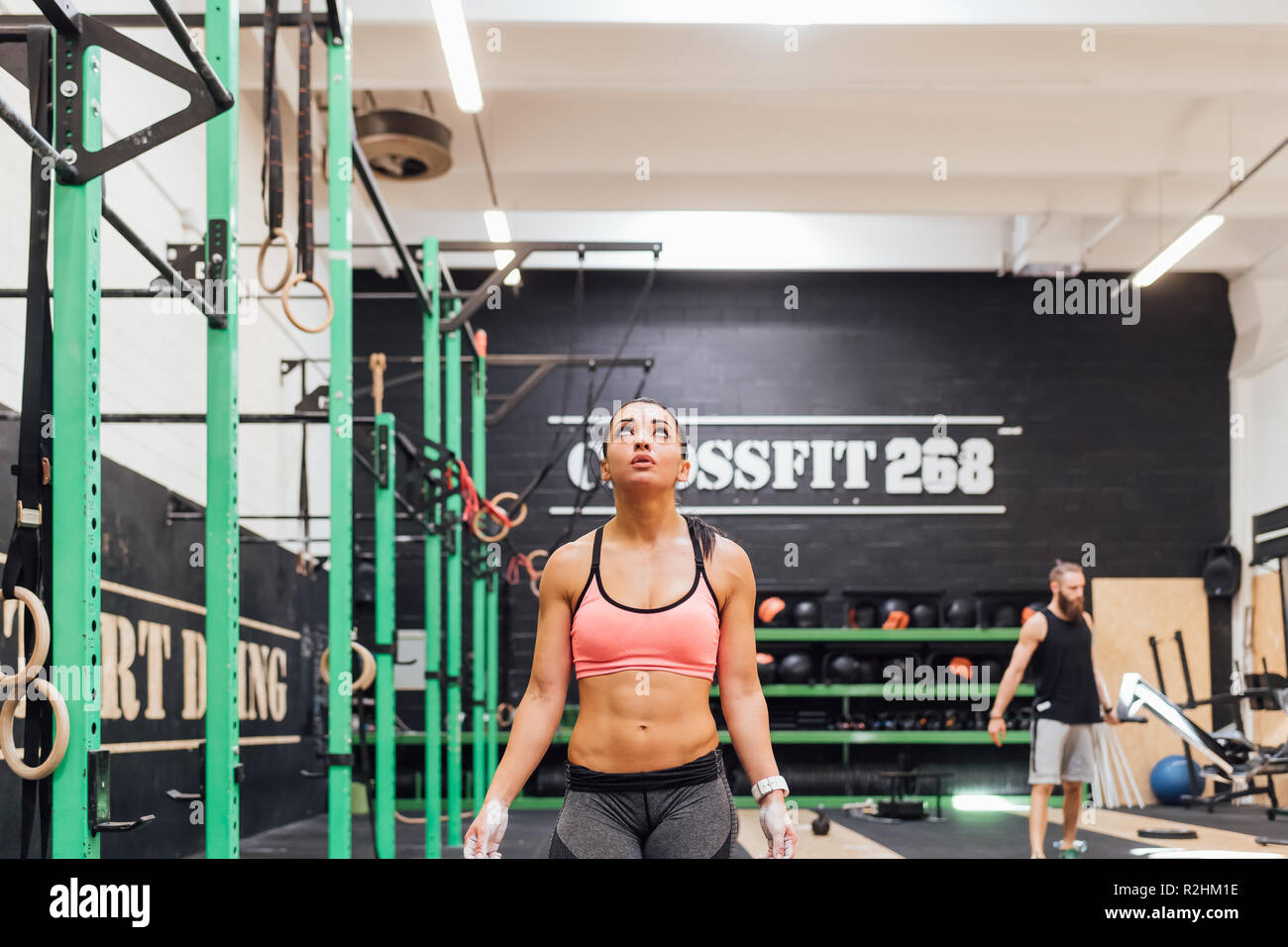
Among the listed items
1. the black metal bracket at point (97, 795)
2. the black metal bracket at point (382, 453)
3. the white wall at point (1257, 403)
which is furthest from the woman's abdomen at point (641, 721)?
the white wall at point (1257, 403)

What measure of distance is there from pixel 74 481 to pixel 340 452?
169 cm

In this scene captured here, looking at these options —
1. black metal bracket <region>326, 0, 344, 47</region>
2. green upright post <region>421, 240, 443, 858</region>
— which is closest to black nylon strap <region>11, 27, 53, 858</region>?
black metal bracket <region>326, 0, 344, 47</region>

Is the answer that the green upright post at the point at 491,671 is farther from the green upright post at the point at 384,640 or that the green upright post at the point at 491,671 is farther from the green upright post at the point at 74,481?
the green upright post at the point at 74,481

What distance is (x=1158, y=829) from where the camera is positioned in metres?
8.38

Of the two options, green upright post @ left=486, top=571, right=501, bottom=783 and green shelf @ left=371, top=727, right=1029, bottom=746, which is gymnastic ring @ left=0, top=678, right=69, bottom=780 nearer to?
green upright post @ left=486, top=571, right=501, bottom=783

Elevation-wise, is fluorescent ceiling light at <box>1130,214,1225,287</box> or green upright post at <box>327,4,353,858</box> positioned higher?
fluorescent ceiling light at <box>1130,214,1225,287</box>

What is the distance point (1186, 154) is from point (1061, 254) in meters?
Result: 1.77

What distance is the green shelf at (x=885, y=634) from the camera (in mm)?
10672

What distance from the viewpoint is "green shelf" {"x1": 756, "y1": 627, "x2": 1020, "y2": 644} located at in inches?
420

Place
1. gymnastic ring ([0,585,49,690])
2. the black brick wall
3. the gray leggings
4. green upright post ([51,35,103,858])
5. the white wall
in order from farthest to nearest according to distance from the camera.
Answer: the black brick wall
the white wall
the gray leggings
green upright post ([51,35,103,858])
gymnastic ring ([0,585,49,690])

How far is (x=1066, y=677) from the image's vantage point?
19.7 ft

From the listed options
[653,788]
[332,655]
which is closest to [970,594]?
[332,655]

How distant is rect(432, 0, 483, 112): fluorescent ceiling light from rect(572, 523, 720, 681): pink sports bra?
466cm
